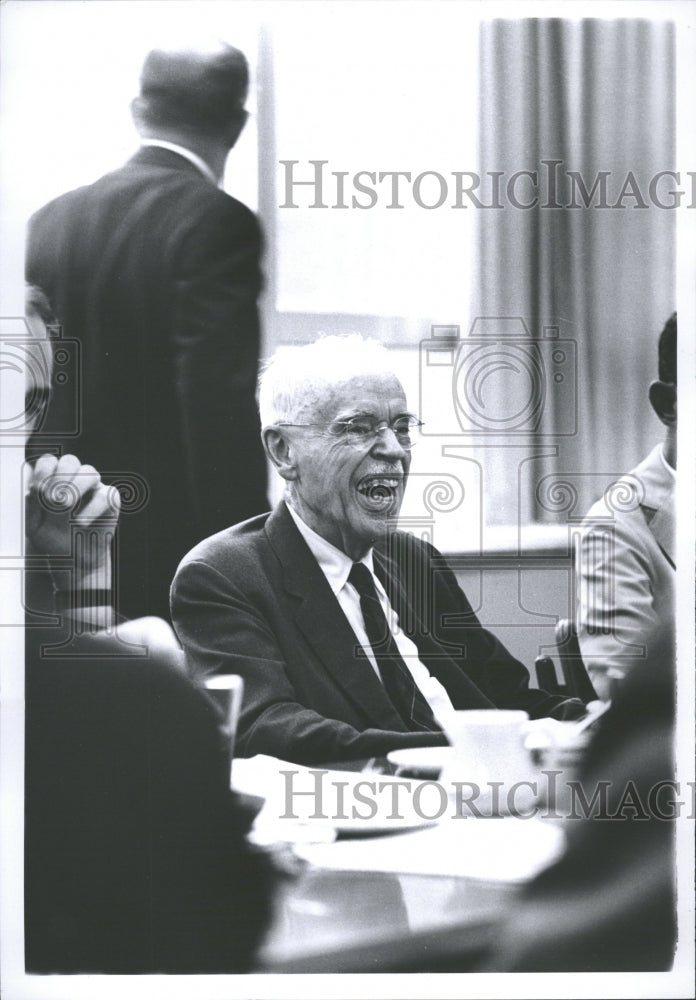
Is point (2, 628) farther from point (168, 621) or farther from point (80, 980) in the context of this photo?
point (80, 980)

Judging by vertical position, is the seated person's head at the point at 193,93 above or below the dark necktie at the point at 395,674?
above

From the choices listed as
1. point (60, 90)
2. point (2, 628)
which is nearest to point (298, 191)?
point (60, 90)

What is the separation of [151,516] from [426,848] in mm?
1113

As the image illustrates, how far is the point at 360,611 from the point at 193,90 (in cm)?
141

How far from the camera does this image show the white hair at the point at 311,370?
326 centimetres

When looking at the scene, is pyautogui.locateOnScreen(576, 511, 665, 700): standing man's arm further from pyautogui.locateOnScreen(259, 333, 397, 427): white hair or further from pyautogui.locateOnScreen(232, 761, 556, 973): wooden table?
pyautogui.locateOnScreen(259, 333, 397, 427): white hair

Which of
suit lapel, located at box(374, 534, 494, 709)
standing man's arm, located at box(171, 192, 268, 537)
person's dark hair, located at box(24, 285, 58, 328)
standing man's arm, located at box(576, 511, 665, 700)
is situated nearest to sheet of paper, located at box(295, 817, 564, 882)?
suit lapel, located at box(374, 534, 494, 709)

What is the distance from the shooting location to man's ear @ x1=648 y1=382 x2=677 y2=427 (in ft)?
10.8

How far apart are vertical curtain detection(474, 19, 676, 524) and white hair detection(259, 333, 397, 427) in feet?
0.99

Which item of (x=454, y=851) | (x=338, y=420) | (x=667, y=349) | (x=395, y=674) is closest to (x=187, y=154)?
(x=338, y=420)

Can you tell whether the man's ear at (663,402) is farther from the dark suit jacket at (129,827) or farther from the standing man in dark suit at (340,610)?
the dark suit jacket at (129,827)

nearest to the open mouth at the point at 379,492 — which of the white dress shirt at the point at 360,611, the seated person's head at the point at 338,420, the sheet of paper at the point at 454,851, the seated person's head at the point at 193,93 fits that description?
the seated person's head at the point at 338,420

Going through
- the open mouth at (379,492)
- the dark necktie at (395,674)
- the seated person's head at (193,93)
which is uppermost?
the seated person's head at (193,93)

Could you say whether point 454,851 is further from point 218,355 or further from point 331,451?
point 218,355
